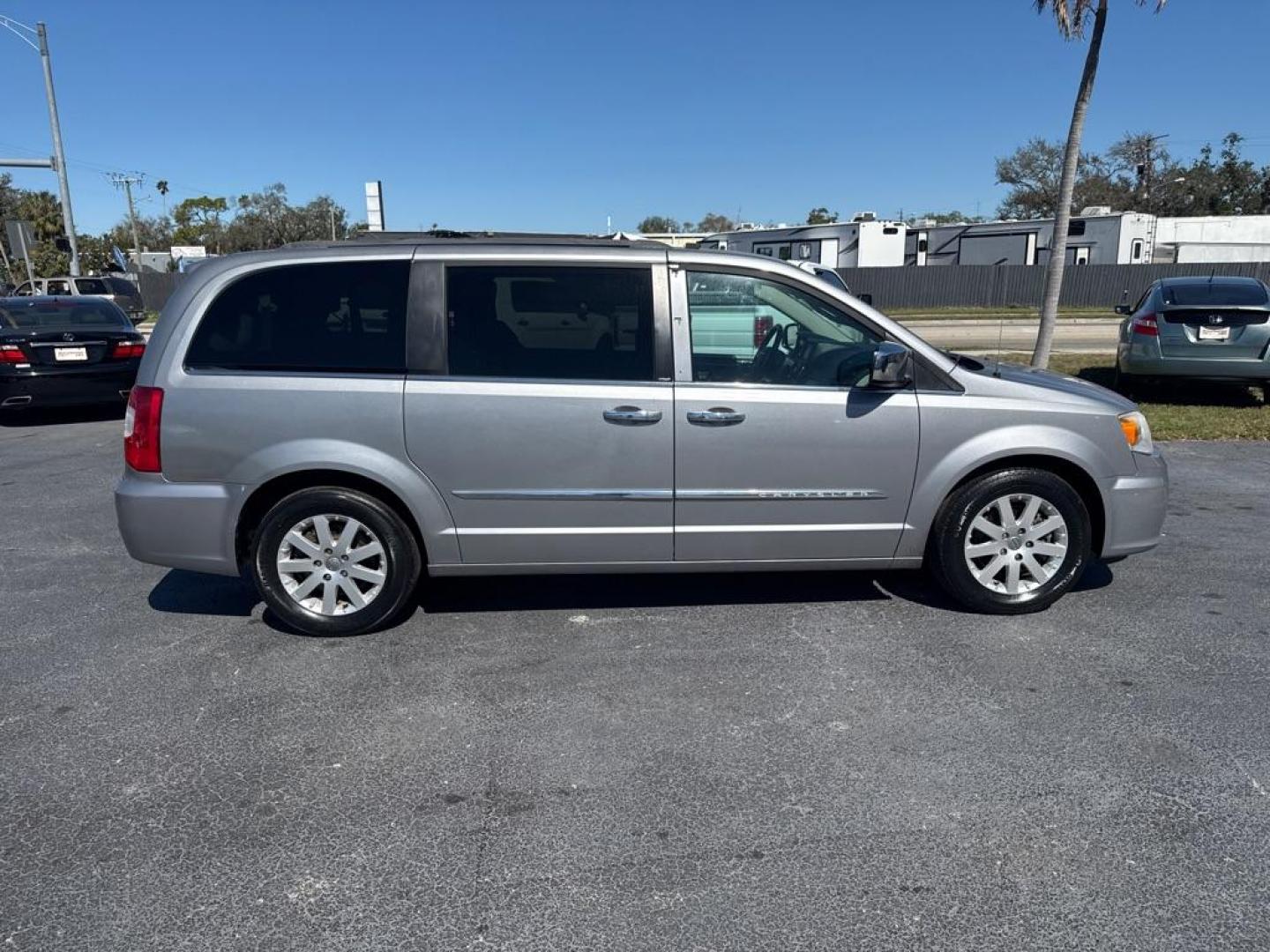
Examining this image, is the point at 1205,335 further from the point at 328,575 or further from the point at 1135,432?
the point at 328,575

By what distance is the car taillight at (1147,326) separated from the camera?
10523 millimetres

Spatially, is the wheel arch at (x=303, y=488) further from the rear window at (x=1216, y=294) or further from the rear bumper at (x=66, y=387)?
the rear window at (x=1216, y=294)

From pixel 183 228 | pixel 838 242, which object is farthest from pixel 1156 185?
pixel 183 228

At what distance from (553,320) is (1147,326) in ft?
28.5

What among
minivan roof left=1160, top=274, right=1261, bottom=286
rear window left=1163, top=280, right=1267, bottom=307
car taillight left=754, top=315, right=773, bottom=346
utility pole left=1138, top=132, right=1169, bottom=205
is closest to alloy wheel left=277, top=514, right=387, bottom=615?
car taillight left=754, top=315, right=773, bottom=346

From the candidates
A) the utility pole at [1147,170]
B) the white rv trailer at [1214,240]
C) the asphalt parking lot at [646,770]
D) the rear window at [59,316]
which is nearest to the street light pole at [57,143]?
the rear window at [59,316]

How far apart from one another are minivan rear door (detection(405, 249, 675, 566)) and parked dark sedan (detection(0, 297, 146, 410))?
7490mm

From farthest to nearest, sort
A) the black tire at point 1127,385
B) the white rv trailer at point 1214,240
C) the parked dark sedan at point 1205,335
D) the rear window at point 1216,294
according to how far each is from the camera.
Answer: the white rv trailer at point 1214,240, the black tire at point 1127,385, the rear window at point 1216,294, the parked dark sedan at point 1205,335

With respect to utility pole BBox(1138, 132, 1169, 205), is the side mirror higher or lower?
lower

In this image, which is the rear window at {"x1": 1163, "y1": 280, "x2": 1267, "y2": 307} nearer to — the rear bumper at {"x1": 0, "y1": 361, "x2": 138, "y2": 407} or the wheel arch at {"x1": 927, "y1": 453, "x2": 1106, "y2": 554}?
the wheel arch at {"x1": 927, "y1": 453, "x2": 1106, "y2": 554}

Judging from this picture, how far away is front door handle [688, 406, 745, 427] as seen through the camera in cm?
447

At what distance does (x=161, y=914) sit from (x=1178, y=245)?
40880mm

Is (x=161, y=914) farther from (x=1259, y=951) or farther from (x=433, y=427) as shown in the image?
(x=1259, y=951)

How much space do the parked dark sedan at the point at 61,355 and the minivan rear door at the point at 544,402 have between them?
7490 mm
